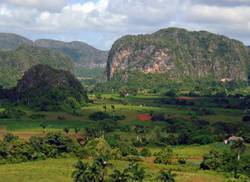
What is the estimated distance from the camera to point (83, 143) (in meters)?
105

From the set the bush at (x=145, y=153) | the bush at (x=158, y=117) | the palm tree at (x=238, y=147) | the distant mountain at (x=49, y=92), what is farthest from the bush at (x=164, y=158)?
the distant mountain at (x=49, y=92)

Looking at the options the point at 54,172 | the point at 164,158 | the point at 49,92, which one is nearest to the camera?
the point at 54,172

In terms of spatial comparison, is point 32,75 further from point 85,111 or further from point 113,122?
point 113,122

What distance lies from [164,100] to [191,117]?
148 ft

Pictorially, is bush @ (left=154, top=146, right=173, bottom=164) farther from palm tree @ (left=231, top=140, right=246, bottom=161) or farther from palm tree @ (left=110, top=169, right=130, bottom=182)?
palm tree @ (left=110, top=169, right=130, bottom=182)

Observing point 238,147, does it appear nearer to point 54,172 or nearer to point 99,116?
point 54,172

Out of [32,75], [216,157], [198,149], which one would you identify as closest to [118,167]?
[216,157]

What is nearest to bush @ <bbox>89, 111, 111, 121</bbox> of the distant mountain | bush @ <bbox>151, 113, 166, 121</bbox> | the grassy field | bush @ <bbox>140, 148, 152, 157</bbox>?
the grassy field

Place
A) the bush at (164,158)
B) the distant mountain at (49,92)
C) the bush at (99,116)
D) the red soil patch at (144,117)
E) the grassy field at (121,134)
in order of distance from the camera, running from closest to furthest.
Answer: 1. the grassy field at (121,134)
2. the bush at (164,158)
3. the bush at (99,116)
4. the red soil patch at (144,117)
5. the distant mountain at (49,92)

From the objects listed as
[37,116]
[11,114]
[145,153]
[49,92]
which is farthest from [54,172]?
[49,92]

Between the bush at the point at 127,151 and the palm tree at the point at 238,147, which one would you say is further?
the bush at the point at 127,151

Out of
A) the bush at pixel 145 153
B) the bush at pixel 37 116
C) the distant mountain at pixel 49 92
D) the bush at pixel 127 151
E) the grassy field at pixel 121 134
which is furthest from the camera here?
the distant mountain at pixel 49 92

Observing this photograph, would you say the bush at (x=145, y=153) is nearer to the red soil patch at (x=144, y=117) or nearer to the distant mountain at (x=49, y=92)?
the red soil patch at (x=144, y=117)

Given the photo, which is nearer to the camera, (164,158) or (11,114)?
(164,158)
